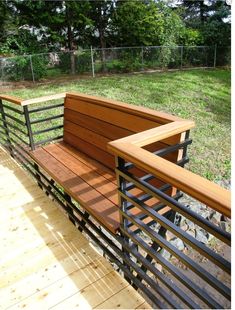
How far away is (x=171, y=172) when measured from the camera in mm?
1146

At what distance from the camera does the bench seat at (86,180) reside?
194 cm

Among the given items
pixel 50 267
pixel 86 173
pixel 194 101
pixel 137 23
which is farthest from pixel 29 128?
pixel 137 23

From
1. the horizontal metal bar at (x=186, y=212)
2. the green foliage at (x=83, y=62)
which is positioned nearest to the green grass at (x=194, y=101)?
the green foliage at (x=83, y=62)

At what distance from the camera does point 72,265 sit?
195cm

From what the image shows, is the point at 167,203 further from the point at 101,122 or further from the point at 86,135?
the point at 86,135

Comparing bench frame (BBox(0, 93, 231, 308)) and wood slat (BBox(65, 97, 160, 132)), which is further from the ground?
wood slat (BBox(65, 97, 160, 132))

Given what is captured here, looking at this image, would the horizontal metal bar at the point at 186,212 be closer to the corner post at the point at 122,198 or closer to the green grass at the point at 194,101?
the corner post at the point at 122,198

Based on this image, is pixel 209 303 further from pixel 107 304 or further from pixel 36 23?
pixel 36 23

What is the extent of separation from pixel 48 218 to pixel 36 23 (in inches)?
443

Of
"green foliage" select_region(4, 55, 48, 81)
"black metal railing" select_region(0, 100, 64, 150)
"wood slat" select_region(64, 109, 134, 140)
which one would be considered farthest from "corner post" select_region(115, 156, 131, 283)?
"green foliage" select_region(4, 55, 48, 81)

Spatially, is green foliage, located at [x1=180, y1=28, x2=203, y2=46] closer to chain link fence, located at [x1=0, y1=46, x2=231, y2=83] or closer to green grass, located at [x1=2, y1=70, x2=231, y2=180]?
chain link fence, located at [x1=0, y1=46, x2=231, y2=83]

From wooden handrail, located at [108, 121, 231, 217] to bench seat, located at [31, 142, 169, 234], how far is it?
610mm

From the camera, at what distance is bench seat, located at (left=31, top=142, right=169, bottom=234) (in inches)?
76.5

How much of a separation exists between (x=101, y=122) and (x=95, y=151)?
0.29 metres
